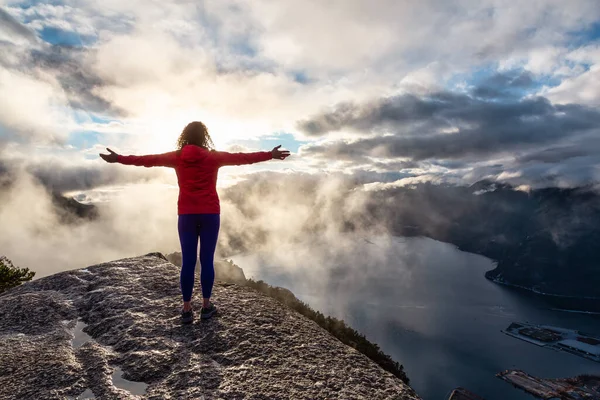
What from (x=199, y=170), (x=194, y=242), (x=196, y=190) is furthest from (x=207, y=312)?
(x=199, y=170)

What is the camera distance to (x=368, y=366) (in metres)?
4.61

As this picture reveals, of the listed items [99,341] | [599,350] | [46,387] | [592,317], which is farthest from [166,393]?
[592,317]

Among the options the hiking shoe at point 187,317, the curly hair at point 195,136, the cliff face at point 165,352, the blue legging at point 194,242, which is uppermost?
the curly hair at point 195,136

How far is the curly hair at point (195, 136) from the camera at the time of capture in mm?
5730

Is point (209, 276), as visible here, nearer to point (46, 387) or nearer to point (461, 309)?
point (46, 387)

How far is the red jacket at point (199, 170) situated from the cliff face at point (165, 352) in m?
2.01

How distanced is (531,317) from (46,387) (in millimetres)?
230201

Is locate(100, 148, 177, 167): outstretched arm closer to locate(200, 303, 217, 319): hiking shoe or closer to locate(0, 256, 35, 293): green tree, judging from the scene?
locate(200, 303, 217, 319): hiking shoe

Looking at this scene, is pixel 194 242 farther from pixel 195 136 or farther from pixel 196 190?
pixel 195 136

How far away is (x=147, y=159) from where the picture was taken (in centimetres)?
580

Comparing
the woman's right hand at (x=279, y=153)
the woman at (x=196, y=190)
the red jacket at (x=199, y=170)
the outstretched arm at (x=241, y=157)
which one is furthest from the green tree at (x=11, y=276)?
the woman's right hand at (x=279, y=153)

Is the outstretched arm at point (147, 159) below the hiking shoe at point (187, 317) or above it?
above

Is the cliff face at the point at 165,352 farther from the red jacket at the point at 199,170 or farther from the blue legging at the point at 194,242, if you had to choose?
the red jacket at the point at 199,170

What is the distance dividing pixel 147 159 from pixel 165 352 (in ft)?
10.5
